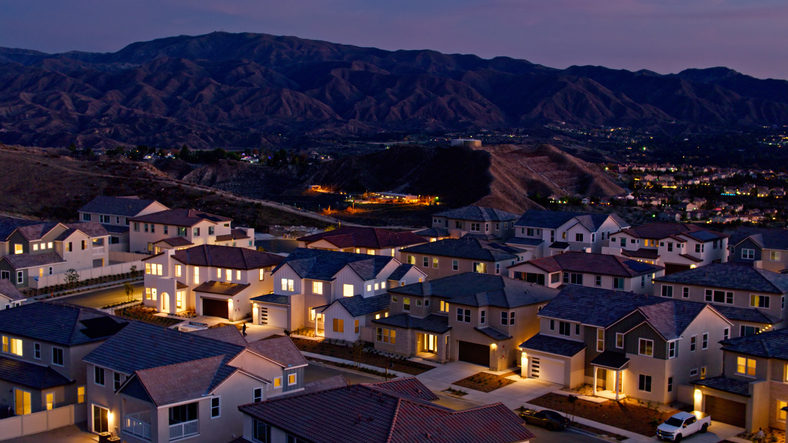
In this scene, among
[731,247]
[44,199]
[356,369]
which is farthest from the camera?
[44,199]

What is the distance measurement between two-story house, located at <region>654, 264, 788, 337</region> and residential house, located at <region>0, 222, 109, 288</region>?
45.9m

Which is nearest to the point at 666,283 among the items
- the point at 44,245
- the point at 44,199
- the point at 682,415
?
the point at 682,415

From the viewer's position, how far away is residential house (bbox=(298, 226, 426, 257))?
59266 millimetres

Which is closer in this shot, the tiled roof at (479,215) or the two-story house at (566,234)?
the two-story house at (566,234)

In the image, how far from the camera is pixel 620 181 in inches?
5664

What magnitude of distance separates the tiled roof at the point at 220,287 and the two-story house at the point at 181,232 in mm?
16030

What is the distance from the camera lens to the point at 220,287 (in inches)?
1935

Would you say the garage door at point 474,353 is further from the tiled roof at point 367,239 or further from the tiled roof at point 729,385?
the tiled roof at point 367,239

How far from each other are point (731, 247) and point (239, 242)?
42.6 metres

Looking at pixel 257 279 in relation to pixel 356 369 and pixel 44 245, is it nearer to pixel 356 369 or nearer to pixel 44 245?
pixel 356 369

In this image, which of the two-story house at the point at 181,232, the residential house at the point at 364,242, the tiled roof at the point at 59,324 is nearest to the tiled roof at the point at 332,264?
the residential house at the point at 364,242

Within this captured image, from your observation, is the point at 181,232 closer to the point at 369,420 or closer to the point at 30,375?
the point at 30,375

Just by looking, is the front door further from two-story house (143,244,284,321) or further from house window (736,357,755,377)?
house window (736,357,755,377)

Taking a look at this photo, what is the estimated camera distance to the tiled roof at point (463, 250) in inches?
2125
